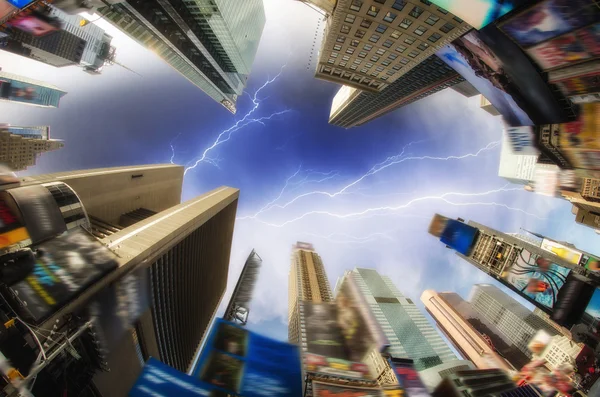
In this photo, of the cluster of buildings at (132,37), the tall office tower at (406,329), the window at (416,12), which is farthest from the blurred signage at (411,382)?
the tall office tower at (406,329)

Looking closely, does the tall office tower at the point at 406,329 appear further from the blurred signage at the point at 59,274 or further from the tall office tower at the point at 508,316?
the blurred signage at the point at 59,274

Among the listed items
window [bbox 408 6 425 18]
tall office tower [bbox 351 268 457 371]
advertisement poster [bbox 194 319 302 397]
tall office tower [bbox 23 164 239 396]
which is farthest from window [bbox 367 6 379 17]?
tall office tower [bbox 351 268 457 371]

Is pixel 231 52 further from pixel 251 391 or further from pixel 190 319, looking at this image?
pixel 251 391

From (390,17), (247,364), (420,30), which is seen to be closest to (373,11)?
(390,17)

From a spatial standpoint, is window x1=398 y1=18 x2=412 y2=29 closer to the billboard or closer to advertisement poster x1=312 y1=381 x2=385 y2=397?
the billboard

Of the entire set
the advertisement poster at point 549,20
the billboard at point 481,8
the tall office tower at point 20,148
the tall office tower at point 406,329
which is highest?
the billboard at point 481,8

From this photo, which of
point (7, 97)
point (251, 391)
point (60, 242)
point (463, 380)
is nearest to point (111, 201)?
point (60, 242)
